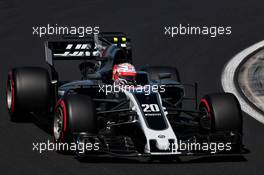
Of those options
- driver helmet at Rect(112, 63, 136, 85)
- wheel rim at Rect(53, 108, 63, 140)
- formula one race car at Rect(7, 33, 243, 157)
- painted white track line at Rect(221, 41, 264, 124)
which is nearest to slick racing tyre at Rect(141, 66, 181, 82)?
formula one race car at Rect(7, 33, 243, 157)

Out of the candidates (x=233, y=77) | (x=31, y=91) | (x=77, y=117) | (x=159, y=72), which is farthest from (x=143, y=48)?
(x=77, y=117)

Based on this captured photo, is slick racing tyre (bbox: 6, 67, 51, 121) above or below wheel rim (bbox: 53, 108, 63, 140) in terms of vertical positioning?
above

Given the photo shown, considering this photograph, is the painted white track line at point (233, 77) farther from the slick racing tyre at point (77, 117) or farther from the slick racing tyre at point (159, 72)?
the slick racing tyre at point (77, 117)

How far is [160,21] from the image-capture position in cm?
2717

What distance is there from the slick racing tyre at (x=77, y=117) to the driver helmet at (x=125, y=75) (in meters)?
1.66

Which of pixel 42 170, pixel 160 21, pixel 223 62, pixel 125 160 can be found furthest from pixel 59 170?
pixel 160 21

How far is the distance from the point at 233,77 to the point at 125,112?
5951 mm

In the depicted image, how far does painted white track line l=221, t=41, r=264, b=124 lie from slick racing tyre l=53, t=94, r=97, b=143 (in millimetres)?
3982

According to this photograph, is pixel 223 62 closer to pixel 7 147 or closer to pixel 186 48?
pixel 186 48

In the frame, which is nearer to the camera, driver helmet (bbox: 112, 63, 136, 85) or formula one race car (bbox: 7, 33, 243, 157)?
formula one race car (bbox: 7, 33, 243, 157)

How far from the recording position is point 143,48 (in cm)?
2447

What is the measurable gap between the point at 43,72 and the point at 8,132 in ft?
4.28

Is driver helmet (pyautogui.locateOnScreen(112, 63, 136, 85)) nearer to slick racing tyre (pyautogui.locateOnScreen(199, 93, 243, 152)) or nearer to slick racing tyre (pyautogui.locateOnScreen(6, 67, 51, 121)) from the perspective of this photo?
slick racing tyre (pyautogui.locateOnScreen(6, 67, 51, 121))

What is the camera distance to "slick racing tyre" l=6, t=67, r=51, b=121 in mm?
17109
